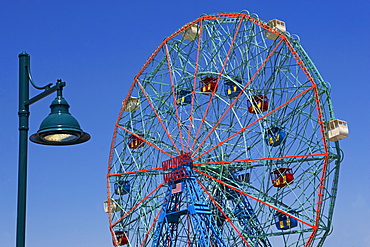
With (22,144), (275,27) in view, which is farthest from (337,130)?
(22,144)

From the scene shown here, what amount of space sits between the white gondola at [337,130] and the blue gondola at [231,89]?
18.9 ft

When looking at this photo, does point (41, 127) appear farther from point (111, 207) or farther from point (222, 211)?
point (111, 207)

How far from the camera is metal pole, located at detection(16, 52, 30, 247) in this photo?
8.47 m

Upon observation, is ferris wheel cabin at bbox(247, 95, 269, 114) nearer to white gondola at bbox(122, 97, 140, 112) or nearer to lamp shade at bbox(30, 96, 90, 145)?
white gondola at bbox(122, 97, 140, 112)

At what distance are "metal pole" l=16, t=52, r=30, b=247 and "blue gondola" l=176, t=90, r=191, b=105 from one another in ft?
97.0

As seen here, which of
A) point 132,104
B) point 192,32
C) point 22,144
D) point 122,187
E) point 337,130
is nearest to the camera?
point 22,144

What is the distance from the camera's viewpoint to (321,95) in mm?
32750

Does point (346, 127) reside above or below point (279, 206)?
above

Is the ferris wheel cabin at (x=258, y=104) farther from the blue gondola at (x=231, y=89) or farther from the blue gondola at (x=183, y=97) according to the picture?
the blue gondola at (x=183, y=97)

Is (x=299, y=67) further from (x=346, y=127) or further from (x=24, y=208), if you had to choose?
(x=24, y=208)

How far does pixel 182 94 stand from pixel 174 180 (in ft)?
16.2

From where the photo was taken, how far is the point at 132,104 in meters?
42.9

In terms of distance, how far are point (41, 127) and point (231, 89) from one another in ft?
91.0

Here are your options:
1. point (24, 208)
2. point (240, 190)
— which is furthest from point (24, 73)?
point (240, 190)
